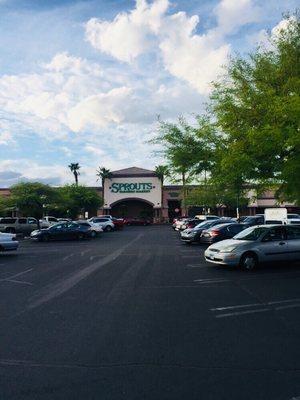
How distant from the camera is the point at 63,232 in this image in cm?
3422

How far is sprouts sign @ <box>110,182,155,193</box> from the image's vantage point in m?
76.5

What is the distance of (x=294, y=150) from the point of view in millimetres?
16359

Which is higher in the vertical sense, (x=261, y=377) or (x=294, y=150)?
(x=294, y=150)

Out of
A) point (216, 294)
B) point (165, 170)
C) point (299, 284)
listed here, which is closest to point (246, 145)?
point (165, 170)

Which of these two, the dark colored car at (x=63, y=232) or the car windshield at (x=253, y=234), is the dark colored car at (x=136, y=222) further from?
the car windshield at (x=253, y=234)

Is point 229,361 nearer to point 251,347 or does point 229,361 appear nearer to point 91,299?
point 251,347

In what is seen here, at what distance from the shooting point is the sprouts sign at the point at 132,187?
3013 inches

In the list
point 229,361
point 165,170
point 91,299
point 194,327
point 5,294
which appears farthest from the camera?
point 165,170

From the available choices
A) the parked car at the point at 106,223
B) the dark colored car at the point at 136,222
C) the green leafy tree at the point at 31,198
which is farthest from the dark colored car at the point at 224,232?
the dark colored car at the point at 136,222

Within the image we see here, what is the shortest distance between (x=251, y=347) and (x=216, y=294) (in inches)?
169

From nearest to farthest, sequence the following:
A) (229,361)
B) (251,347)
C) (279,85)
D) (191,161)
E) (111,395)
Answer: (111,395), (229,361), (251,347), (279,85), (191,161)

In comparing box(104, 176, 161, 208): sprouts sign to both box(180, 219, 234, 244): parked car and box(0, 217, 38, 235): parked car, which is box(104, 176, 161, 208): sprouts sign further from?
box(180, 219, 234, 244): parked car

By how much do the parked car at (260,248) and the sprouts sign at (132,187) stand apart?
199 feet

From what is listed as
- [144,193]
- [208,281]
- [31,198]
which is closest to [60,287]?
[208,281]
